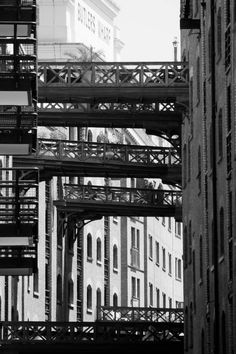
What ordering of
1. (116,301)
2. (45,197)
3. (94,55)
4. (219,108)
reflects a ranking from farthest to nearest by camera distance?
(116,301) < (94,55) < (45,197) < (219,108)

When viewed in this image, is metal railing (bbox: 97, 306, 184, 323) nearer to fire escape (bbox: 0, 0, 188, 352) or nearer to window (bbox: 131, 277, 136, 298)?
fire escape (bbox: 0, 0, 188, 352)

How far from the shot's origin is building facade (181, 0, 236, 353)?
48.3m

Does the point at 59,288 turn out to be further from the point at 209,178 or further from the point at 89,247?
the point at 209,178

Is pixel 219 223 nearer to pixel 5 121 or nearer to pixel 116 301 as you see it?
pixel 5 121

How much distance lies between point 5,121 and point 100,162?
109 feet

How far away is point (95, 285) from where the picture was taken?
9650 centimetres

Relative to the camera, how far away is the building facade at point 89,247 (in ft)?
272

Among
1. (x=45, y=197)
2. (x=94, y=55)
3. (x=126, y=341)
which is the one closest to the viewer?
(x=126, y=341)

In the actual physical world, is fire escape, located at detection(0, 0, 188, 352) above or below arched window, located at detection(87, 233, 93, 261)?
above

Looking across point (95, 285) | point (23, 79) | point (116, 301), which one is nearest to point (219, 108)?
point (23, 79)

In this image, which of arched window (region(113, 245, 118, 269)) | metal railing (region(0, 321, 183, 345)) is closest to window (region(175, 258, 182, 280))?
arched window (region(113, 245, 118, 269))

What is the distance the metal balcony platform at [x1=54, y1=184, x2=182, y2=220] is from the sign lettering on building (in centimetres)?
3348

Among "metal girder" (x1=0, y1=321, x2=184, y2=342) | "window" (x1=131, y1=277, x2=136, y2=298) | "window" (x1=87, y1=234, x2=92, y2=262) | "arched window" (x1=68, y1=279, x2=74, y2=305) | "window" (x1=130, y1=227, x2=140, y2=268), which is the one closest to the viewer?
"metal girder" (x1=0, y1=321, x2=184, y2=342)

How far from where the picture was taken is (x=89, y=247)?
9531 cm
